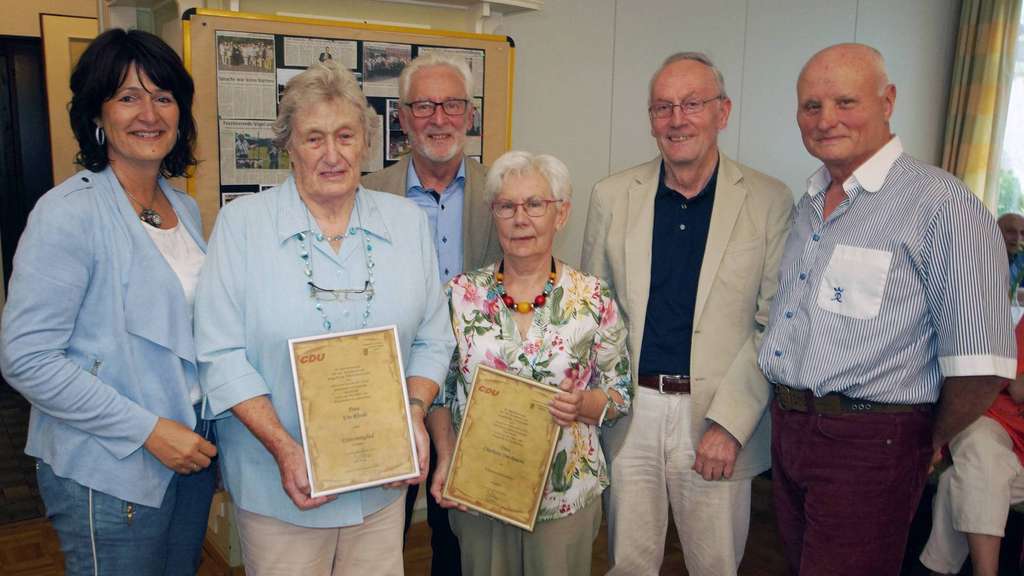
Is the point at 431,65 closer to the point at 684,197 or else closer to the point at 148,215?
the point at 684,197

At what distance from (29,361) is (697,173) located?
5.89ft

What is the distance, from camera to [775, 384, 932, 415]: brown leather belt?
204cm

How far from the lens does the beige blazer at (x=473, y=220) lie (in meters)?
2.58

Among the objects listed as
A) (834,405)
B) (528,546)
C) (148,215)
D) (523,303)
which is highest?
(148,215)

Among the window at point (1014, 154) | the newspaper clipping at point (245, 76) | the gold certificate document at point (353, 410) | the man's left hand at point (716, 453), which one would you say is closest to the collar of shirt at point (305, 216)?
the gold certificate document at point (353, 410)

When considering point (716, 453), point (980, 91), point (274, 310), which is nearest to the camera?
point (274, 310)

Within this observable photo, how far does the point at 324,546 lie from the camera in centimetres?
184

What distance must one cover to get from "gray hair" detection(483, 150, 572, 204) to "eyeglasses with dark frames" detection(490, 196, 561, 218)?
0.04m

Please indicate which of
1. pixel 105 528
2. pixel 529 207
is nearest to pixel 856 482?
pixel 529 207

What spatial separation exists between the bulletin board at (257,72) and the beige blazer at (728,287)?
112 centimetres

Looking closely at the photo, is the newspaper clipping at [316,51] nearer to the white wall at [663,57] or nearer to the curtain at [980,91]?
the white wall at [663,57]

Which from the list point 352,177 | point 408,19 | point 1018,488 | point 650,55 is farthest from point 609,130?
point 352,177

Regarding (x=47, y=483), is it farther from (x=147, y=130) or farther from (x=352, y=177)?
(x=352, y=177)

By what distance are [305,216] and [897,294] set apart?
1.45 metres
